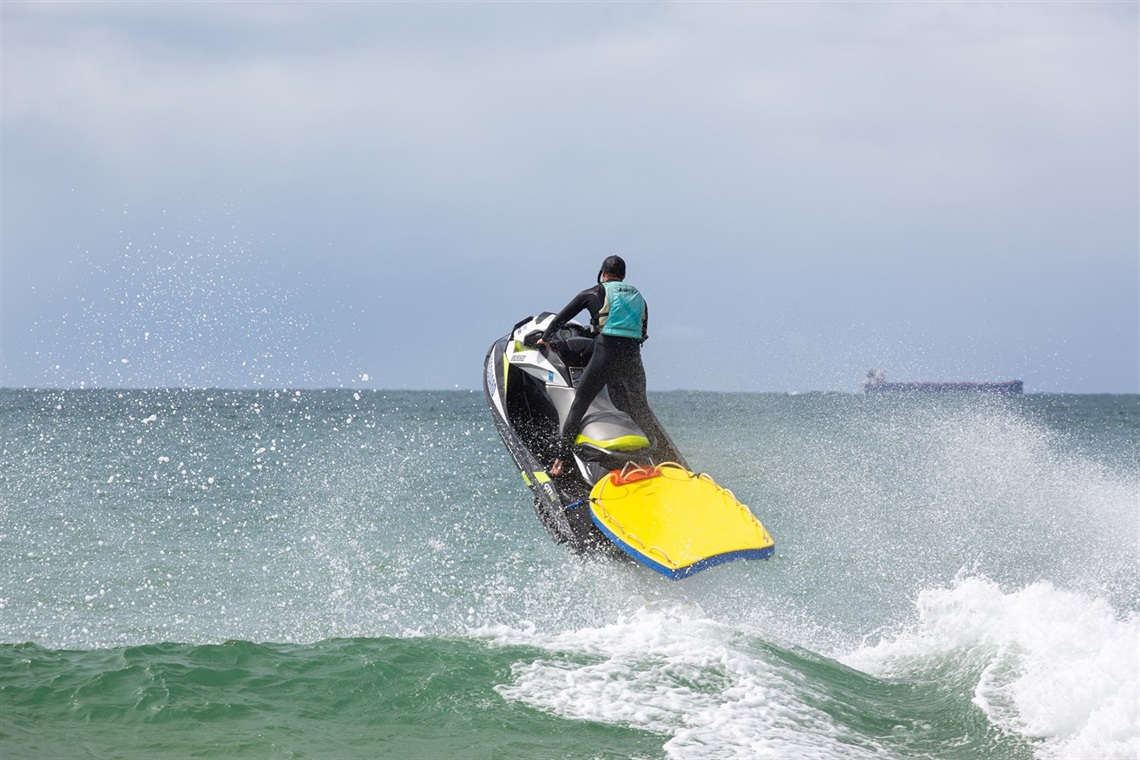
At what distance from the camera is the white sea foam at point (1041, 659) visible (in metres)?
5.73

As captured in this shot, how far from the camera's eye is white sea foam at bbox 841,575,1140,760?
5.73 meters

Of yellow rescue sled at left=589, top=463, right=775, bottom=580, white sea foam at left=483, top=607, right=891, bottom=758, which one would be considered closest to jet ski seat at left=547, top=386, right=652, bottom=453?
yellow rescue sled at left=589, top=463, right=775, bottom=580

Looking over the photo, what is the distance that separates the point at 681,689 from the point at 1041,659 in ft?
7.73

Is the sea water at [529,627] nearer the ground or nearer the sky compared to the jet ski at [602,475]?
nearer the ground

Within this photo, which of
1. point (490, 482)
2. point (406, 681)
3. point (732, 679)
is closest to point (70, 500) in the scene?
point (490, 482)

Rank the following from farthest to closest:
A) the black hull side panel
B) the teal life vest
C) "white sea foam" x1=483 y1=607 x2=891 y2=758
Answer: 1. the teal life vest
2. the black hull side panel
3. "white sea foam" x1=483 y1=607 x2=891 y2=758

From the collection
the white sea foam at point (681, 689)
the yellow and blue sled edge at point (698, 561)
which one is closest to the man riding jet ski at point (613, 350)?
the yellow and blue sled edge at point (698, 561)

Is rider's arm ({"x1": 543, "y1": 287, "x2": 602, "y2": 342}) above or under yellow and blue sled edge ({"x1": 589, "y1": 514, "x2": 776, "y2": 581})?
above

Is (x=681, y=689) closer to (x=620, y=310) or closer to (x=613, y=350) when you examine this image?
(x=613, y=350)

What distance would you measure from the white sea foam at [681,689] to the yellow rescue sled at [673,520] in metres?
0.56

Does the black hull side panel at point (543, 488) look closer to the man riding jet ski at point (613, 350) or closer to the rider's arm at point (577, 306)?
the man riding jet ski at point (613, 350)

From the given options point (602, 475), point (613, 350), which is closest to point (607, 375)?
point (613, 350)

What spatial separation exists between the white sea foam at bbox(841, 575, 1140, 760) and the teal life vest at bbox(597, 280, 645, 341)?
118 inches

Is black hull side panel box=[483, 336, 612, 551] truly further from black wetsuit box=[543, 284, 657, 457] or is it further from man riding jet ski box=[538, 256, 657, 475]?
black wetsuit box=[543, 284, 657, 457]
